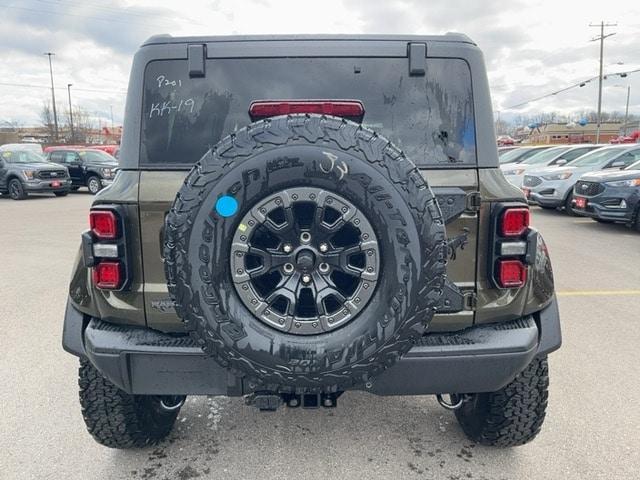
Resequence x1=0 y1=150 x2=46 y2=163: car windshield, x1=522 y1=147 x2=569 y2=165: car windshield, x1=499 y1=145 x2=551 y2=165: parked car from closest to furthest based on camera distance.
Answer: x1=522 y1=147 x2=569 y2=165: car windshield, x1=499 y1=145 x2=551 y2=165: parked car, x1=0 y1=150 x2=46 y2=163: car windshield

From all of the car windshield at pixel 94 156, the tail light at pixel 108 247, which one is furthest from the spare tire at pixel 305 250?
the car windshield at pixel 94 156

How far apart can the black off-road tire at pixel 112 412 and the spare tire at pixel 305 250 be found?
926mm

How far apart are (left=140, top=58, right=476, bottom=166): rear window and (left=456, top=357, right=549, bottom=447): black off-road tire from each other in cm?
126

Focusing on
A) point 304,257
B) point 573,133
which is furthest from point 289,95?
point 573,133

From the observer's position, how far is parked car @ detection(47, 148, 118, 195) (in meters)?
17.8

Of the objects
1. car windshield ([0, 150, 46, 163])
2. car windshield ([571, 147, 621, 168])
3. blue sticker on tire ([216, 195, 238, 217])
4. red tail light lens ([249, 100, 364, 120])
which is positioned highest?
car windshield ([0, 150, 46, 163])

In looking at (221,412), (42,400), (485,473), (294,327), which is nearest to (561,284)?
(485,473)

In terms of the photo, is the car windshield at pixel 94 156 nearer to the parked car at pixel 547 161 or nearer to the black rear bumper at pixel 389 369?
the parked car at pixel 547 161

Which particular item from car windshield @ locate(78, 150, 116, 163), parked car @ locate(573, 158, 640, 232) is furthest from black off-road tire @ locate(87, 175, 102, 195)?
parked car @ locate(573, 158, 640, 232)

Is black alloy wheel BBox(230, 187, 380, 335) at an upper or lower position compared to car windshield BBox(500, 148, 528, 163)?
lower

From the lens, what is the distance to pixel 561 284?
5930 millimetres

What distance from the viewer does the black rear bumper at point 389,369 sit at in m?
2.08

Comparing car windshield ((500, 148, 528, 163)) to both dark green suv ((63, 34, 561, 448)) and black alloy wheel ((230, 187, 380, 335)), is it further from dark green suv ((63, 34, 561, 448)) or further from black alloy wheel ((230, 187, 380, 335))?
black alloy wheel ((230, 187, 380, 335))

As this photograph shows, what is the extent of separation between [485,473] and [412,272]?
1366 millimetres
